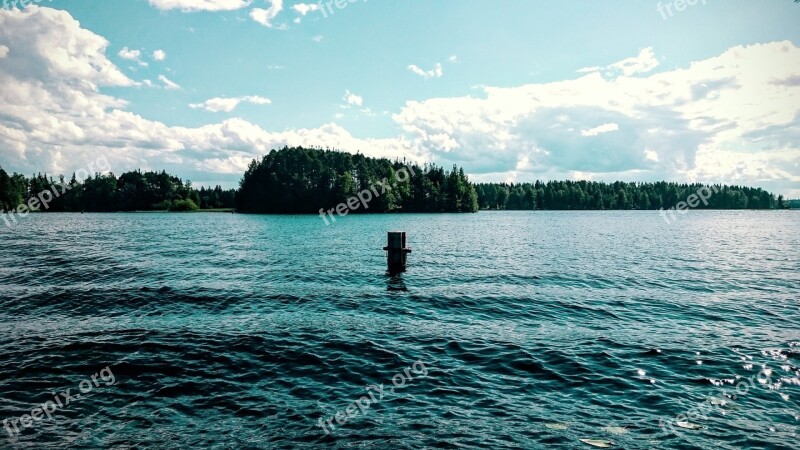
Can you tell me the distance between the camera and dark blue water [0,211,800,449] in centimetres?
1124

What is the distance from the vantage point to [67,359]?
16109 mm

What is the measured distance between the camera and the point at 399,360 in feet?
53.4

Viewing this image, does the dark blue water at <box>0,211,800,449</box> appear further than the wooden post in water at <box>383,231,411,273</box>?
No

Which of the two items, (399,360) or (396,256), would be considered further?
(396,256)

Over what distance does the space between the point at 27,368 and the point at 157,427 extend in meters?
7.46

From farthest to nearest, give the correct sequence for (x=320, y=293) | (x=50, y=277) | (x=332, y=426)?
A: (x=50, y=277) < (x=320, y=293) < (x=332, y=426)

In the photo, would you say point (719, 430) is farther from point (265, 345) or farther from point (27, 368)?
A: point (27, 368)

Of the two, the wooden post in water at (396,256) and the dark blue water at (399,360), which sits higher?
the wooden post in water at (396,256)

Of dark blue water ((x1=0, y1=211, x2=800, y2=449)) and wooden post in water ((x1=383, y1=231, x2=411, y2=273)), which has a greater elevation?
wooden post in water ((x1=383, y1=231, x2=411, y2=273))

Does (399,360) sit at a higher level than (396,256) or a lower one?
lower

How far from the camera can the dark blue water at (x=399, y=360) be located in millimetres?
11242

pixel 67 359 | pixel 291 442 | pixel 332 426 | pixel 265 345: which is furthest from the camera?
pixel 265 345

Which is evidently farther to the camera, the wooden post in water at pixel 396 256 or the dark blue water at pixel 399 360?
the wooden post in water at pixel 396 256

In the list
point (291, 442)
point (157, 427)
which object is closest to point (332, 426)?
point (291, 442)
